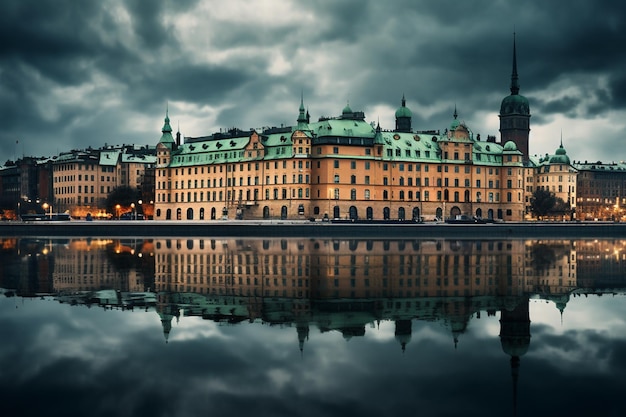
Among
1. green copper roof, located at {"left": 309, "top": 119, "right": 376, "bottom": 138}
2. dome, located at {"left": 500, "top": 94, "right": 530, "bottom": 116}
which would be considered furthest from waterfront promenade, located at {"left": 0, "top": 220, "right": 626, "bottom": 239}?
dome, located at {"left": 500, "top": 94, "right": 530, "bottom": 116}

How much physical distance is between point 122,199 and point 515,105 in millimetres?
98517

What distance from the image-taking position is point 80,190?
18188 cm

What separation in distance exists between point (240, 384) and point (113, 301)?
13.6 meters

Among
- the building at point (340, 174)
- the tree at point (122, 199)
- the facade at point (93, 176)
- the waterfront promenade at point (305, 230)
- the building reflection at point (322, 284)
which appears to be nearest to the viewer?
the building reflection at point (322, 284)

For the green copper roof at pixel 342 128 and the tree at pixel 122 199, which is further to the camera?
the tree at pixel 122 199

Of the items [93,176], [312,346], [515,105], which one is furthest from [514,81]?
[312,346]

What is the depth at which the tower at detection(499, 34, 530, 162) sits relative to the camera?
183 m

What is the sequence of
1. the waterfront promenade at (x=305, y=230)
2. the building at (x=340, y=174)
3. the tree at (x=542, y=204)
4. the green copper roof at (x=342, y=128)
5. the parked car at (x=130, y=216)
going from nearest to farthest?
the waterfront promenade at (x=305, y=230), the building at (x=340, y=174), the green copper roof at (x=342, y=128), the parked car at (x=130, y=216), the tree at (x=542, y=204)

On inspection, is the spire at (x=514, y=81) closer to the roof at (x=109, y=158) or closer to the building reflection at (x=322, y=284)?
the roof at (x=109, y=158)

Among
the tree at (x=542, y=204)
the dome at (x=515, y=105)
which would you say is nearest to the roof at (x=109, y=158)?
the dome at (x=515, y=105)

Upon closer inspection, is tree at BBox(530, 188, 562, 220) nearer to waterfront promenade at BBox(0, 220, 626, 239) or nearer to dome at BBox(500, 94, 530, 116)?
dome at BBox(500, 94, 530, 116)

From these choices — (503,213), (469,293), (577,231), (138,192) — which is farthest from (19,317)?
(138,192)

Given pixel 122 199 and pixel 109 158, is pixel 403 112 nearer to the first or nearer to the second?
pixel 122 199

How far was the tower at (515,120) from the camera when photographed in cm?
18338
